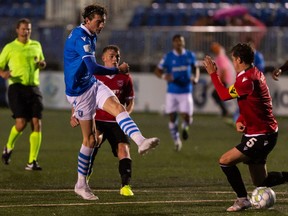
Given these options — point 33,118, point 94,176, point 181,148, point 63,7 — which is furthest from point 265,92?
point 63,7

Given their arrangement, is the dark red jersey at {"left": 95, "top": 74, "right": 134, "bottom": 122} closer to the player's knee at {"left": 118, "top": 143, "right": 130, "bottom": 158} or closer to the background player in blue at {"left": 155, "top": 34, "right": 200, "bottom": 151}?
the player's knee at {"left": 118, "top": 143, "right": 130, "bottom": 158}

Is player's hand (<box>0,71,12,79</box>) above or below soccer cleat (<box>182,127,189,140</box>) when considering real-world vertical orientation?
above

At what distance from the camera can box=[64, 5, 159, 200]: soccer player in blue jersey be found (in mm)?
10320

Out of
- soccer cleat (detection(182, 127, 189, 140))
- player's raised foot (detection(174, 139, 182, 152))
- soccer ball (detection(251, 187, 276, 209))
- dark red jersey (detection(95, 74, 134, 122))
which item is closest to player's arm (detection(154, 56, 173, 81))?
soccer cleat (detection(182, 127, 189, 140))

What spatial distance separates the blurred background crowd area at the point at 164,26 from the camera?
26.8m

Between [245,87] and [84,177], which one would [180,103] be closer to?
[84,177]

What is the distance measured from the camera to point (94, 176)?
44.0 feet

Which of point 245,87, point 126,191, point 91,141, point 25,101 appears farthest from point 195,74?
point 245,87

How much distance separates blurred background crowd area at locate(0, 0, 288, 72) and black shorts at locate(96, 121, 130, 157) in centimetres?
1519

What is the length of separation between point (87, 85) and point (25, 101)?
3.97m

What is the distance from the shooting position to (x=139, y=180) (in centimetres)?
1301

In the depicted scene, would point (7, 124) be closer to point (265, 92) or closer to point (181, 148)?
point (181, 148)

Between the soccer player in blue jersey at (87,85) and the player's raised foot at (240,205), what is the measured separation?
146cm

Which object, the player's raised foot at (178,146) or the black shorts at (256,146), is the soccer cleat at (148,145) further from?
the player's raised foot at (178,146)
